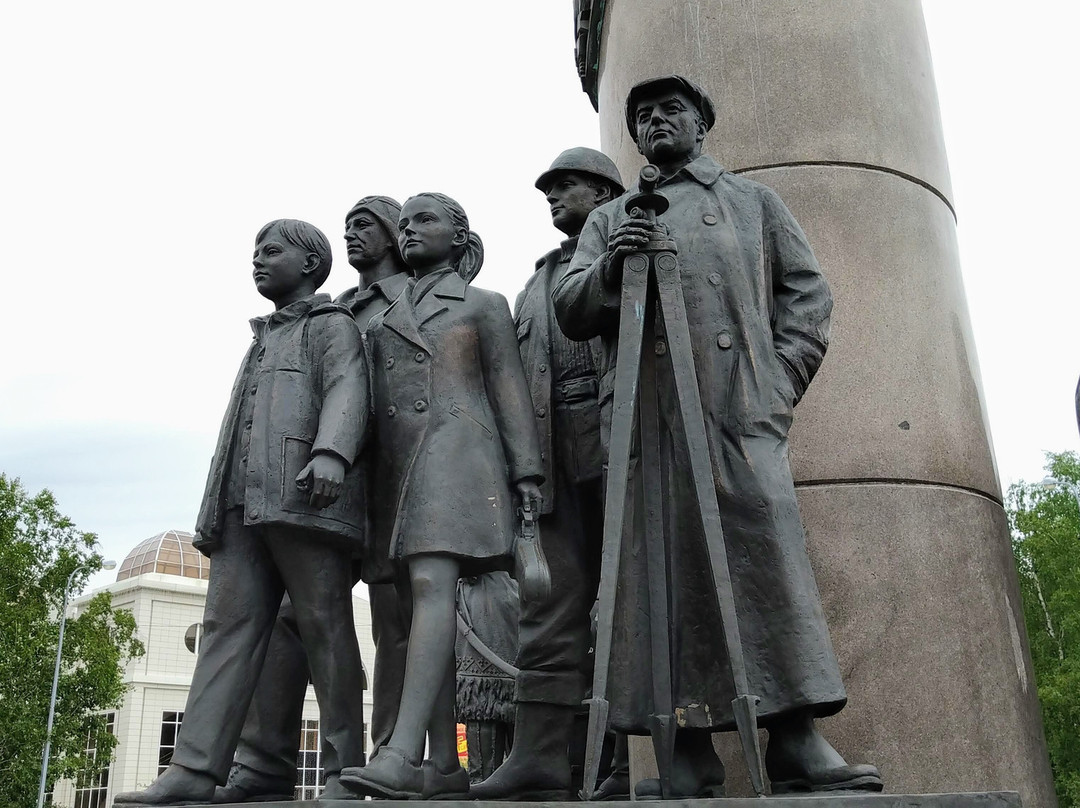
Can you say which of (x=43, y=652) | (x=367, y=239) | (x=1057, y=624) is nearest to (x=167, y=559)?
(x=43, y=652)

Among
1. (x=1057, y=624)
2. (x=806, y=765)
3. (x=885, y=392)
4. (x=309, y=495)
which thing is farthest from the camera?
(x=1057, y=624)

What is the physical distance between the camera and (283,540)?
14.5 ft

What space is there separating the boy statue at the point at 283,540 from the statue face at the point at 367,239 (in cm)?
64

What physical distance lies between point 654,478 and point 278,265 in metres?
1.93

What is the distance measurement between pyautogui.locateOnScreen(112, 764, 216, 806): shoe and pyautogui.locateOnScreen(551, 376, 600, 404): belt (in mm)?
2075

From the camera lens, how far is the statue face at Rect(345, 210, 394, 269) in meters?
5.29

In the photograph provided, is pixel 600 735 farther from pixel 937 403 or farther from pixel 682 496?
pixel 937 403

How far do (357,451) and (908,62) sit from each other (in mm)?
3815

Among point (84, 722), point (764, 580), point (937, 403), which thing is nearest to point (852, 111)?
point (937, 403)

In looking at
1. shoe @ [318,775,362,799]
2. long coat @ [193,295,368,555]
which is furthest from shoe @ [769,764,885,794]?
long coat @ [193,295,368,555]

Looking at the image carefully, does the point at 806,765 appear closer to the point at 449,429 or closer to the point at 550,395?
the point at 449,429

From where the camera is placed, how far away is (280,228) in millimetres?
4980

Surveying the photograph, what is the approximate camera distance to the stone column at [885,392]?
5.04 meters

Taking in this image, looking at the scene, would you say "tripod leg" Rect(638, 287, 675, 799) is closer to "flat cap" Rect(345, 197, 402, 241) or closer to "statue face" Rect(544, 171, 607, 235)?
"statue face" Rect(544, 171, 607, 235)
